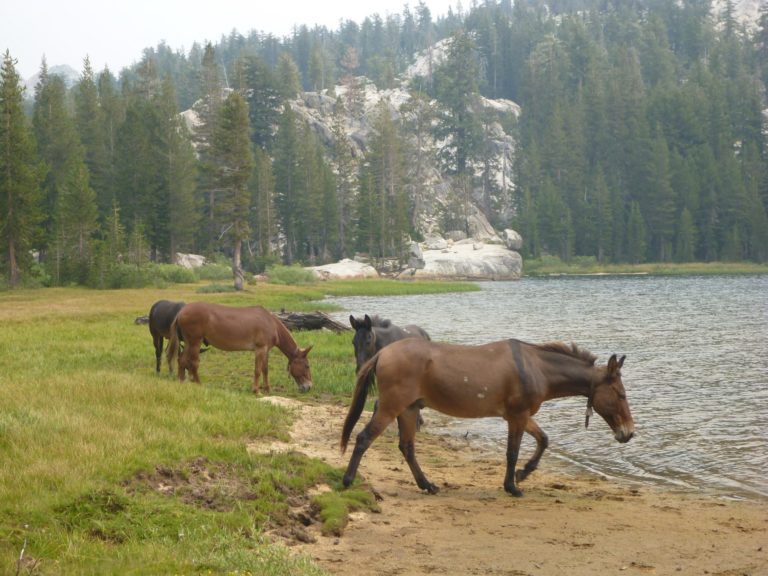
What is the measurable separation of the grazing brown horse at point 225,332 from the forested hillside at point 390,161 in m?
41.2

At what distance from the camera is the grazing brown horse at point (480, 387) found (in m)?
9.97

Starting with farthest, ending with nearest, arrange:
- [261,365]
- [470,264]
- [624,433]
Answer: [470,264] < [261,365] < [624,433]

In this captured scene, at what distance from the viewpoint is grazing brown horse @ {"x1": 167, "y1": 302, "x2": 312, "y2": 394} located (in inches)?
659

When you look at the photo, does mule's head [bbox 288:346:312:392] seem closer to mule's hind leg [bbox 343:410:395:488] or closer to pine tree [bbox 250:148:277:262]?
mule's hind leg [bbox 343:410:395:488]

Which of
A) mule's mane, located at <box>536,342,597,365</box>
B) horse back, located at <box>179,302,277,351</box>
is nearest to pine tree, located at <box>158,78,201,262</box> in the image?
horse back, located at <box>179,302,277,351</box>

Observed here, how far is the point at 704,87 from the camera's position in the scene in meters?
140

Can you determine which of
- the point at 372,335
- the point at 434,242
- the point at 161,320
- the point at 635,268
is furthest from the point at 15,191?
the point at 635,268

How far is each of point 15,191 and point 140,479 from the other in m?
50.8

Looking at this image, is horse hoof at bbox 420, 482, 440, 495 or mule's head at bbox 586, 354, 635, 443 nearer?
horse hoof at bbox 420, 482, 440, 495

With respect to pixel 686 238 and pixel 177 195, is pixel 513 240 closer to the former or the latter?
pixel 686 238

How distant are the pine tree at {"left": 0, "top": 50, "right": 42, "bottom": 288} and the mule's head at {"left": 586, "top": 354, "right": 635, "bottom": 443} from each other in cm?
5007

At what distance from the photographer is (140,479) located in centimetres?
838

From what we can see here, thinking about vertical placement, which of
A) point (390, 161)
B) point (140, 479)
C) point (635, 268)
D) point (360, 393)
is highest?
point (390, 161)

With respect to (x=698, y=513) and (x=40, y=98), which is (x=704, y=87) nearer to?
(x=40, y=98)
